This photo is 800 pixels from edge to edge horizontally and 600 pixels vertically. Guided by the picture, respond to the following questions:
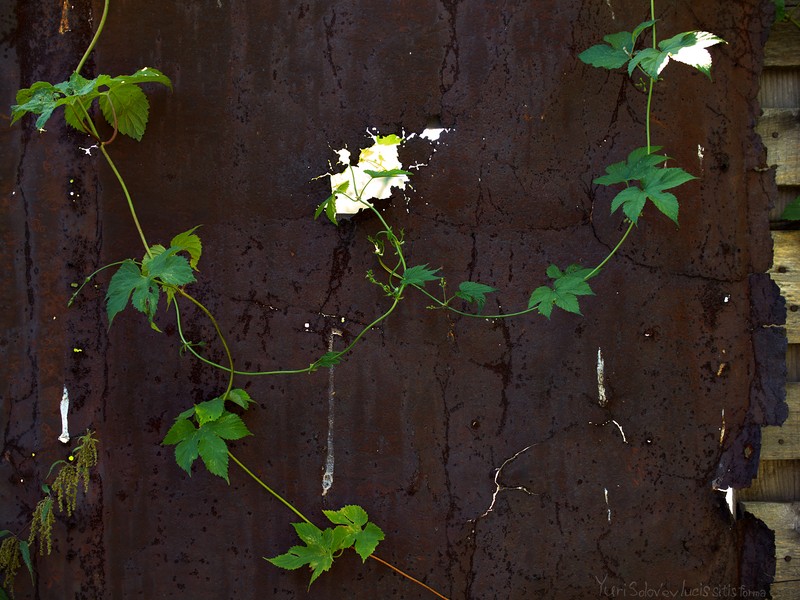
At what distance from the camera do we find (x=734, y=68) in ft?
5.44

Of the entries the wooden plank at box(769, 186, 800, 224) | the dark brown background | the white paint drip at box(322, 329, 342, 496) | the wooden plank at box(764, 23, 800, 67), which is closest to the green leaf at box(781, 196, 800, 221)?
the wooden plank at box(769, 186, 800, 224)

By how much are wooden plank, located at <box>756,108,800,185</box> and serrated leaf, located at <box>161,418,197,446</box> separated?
1.76 m

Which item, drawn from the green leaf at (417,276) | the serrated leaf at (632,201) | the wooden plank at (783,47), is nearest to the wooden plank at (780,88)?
the wooden plank at (783,47)

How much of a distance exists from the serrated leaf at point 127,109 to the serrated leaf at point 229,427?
0.67m

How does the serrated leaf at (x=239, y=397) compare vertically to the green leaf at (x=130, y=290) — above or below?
below

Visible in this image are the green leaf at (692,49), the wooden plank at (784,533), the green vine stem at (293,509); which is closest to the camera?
the green leaf at (692,49)

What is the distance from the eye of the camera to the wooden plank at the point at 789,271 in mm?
1984

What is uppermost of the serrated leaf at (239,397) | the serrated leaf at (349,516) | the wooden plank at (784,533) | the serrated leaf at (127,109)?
the serrated leaf at (127,109)

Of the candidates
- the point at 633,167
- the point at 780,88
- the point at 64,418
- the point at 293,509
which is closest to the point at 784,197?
the point at 780,88

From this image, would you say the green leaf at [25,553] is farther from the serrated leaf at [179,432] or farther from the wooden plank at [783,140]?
the wooden plank at [783,140]

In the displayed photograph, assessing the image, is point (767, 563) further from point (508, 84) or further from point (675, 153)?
point (508, 84)

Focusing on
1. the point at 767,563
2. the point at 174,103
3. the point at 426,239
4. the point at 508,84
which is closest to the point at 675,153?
the point at 508,84

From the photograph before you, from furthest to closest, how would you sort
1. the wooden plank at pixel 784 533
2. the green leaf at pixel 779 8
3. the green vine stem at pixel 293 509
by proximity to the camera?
the wooden plank at pixel 784 533, the green leaf at pixel 779 8, the green vine stem at pixel 293 509

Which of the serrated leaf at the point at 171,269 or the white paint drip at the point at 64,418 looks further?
the white paint drip at the point at 64,418
